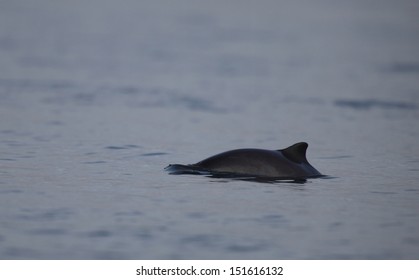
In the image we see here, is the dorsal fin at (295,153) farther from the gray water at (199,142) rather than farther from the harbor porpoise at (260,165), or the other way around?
the gray water at (199,142)

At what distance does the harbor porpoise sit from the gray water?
1.05ft

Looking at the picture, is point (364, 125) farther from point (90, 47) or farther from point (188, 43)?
point (188, 43)

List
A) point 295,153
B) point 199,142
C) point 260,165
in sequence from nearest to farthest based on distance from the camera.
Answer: point 260,165 → point 295,153 → point 199,142

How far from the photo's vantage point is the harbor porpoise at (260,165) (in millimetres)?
14445

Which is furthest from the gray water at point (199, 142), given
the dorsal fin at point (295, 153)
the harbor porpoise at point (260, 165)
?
the dorsal fin at point (295, 153)

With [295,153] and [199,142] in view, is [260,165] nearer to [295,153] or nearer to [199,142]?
[295,153]

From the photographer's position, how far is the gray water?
1150 centimetres

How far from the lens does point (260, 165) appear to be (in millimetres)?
14453

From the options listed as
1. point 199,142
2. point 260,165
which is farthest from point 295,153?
point 199,142

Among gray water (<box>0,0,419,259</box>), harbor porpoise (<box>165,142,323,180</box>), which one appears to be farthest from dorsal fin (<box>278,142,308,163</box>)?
gray water (<box>0,0,419,259</box>)

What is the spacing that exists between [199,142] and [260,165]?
460 cm

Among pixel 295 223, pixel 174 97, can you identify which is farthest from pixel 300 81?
pixel 295 223

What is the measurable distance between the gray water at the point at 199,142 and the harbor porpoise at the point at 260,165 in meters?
0.32

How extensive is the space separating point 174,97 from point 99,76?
5.40 m
